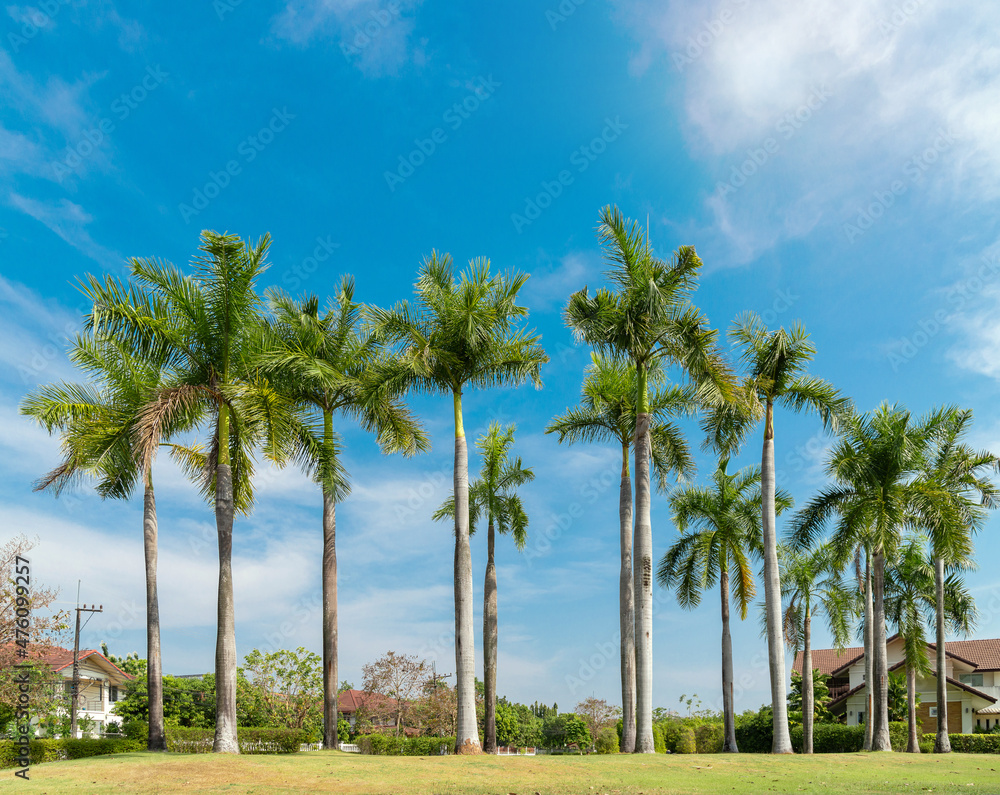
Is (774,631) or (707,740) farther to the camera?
(707,740)

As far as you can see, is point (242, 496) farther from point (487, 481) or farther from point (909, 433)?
point (909, 433)

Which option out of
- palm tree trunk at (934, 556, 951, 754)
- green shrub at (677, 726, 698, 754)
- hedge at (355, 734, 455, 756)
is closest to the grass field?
palm tree trunk at (934, 556, 951, 754)

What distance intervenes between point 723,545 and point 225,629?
2375 cm

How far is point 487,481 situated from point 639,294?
12913mm

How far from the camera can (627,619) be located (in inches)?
1017

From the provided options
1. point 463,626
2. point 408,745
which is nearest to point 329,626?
point 463,626

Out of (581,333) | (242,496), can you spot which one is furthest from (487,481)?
(242,496)

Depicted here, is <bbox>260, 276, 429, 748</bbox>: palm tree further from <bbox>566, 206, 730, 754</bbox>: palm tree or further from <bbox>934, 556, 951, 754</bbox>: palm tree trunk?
<bbox>934, 556, 951, 754</bbox>: palm tree trunk

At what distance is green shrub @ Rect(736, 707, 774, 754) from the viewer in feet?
143

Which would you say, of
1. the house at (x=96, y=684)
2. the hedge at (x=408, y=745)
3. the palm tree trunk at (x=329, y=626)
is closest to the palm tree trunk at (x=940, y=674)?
the hedge at (x=408, y=745)

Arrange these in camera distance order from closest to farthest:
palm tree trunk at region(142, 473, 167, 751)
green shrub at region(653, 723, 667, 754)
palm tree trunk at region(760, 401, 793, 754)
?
1. palm tree trunk at region(142, 473, 167, 751)
2. palm tree trunk at region(760, 401, 793, 754)
3. green shrub at region(653, 723, 667, 754)

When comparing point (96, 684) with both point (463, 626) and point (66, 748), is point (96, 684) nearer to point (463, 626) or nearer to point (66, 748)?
point (66, 748)

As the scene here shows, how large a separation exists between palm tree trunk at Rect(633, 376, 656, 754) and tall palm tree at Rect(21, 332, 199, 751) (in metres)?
13.9

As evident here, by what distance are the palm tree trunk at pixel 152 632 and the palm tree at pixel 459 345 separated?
8332 millimetres
